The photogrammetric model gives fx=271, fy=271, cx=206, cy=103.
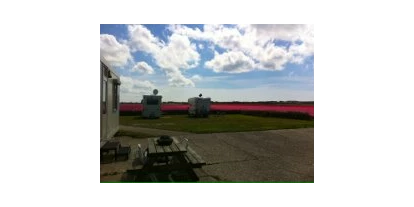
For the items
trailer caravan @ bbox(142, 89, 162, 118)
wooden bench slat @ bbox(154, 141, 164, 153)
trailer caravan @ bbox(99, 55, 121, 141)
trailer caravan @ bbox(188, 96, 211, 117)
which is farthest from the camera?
trailer caravan @ bbox(188, 96, 211, 117)

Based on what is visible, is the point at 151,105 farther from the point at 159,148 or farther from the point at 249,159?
the point at 159,148

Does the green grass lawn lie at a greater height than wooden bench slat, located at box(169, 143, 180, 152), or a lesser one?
lesser

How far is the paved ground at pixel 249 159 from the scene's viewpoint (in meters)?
4.95

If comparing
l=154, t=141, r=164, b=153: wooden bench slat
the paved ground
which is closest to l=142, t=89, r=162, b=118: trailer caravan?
the paved ground

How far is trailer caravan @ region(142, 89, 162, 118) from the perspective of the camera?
1817 centimetres

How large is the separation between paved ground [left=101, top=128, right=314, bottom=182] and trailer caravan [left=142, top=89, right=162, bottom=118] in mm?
9202

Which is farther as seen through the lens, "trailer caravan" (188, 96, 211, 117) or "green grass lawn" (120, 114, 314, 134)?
"trailer caravan" (188, 96, 211, 117)

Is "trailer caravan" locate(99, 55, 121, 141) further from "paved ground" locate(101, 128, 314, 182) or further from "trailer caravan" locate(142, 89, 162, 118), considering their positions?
"trailer caravan" locate(142, 89, 162, 118)

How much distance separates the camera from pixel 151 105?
18.2 meters

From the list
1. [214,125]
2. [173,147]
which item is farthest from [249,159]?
[214,125]

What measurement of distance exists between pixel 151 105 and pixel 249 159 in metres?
13.0
